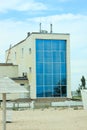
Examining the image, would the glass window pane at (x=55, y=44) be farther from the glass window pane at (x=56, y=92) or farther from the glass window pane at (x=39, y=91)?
the glass window pane at (x=39, y=91)

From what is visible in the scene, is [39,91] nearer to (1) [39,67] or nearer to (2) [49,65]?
(1) [39,67]

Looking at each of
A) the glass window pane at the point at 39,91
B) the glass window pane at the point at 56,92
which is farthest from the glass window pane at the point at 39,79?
the glass window pane at the point at 56,92

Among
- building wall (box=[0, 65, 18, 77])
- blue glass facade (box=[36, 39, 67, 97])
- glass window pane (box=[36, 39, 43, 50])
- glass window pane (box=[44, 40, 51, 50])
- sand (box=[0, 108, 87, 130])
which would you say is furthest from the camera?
building wall (box=[0, 65, 18, 77])

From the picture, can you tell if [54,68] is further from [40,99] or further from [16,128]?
[16,128]

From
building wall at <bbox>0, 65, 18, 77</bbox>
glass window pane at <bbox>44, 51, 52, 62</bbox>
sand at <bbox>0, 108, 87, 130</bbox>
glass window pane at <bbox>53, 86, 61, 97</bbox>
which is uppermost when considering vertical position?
glass window pane at <bbox>44, 51, 52, 62</bbox>

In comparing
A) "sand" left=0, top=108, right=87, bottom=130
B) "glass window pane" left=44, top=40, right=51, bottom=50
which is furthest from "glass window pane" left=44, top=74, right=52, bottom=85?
"sand" left=0, top=108, right=87, bottom=130

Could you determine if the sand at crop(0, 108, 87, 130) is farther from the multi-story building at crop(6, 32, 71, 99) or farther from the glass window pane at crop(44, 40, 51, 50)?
the glass window pane at crop(44, 40, 51, 50)

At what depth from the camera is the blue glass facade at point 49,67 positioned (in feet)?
194

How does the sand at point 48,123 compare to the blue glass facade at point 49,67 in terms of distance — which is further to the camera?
the blue glass facade at point 49,67

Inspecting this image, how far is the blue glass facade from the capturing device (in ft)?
194

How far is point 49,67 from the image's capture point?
5944cm

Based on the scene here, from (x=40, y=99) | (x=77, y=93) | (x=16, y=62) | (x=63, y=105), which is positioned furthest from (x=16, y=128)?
(x=77, y=93)

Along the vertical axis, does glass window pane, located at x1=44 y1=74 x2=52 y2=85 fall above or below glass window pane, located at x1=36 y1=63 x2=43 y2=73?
below

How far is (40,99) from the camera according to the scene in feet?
193
